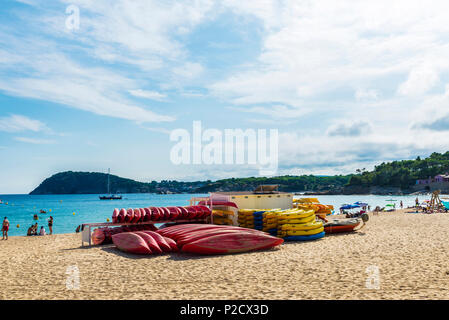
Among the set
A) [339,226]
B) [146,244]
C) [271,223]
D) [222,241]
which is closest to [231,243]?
[222,241]

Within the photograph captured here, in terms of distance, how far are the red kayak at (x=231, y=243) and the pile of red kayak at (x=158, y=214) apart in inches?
154

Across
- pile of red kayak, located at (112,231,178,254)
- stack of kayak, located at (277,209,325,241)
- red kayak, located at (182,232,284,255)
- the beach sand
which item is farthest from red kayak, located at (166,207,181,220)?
stack of kayak, located at (277,209,325,241)

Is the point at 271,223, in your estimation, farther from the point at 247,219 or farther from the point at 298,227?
the point at 247,219

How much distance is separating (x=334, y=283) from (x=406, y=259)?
3254 mm

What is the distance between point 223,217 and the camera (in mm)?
15195

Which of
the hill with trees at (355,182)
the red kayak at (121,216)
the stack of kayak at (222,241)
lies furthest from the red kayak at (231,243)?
the hill with trees at (355,182)

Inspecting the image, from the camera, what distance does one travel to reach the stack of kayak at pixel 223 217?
14820 millimetres

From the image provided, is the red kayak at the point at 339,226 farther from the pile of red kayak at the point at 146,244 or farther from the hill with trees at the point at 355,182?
the hill with trees at the point at 355,182

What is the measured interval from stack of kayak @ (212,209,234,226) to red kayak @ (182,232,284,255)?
162 inches

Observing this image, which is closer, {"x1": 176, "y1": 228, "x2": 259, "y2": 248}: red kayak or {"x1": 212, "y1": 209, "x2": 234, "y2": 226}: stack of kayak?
{"x1": 176, "y1": 228, "x2": 259, "y2": 248}: red kayak

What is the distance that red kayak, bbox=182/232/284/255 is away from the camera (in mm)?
10008

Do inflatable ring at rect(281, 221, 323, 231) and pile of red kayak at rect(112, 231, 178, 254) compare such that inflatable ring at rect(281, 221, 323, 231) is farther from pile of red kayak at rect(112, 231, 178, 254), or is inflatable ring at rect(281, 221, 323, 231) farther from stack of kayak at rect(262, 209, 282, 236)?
pile of red kayak at rect(112, 231, 178, 254)
